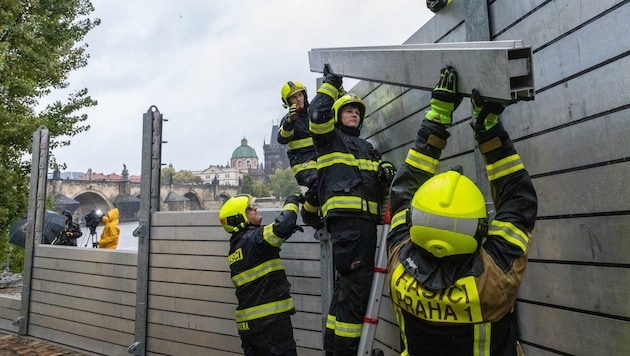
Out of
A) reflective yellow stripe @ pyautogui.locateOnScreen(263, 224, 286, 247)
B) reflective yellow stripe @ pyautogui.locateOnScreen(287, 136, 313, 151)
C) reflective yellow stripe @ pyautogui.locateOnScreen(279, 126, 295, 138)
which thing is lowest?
reflective yellow stripe @ pyautogui.locateOnScreen(263, 224, 286, 247)

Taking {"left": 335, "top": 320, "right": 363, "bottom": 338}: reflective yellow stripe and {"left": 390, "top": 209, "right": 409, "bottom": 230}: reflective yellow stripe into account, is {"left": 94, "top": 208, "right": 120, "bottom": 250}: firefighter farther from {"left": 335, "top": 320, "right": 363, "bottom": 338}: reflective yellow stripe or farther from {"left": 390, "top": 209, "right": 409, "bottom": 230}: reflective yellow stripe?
{"left": 390, "top": 209, "right": 409, "bottom": 230}: reflective yellow stripe

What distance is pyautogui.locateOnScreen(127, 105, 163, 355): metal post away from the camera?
558 centimetres

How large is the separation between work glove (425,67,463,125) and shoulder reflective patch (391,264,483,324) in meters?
0.73

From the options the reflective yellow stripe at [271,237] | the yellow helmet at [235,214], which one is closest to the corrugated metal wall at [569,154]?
the reflective yellow stripe at [271,237]

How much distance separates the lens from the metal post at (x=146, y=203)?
558cm

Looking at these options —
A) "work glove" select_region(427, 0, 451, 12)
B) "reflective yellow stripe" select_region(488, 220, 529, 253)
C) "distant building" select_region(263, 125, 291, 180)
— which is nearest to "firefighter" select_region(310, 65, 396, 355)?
"work glove" select_region(427, 0, 451, 12)

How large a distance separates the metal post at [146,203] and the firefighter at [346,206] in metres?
A: 3.51

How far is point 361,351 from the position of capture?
263cm

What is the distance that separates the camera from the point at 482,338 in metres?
1.57

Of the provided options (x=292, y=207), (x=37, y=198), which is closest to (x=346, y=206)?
(x=292, y=207)

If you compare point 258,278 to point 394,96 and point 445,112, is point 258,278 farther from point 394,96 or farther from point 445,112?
point 445,112

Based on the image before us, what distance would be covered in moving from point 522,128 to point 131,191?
56335mm

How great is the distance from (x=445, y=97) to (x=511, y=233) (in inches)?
25.3

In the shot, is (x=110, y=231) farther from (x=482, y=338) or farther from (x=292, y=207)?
(x=482, y=338)
